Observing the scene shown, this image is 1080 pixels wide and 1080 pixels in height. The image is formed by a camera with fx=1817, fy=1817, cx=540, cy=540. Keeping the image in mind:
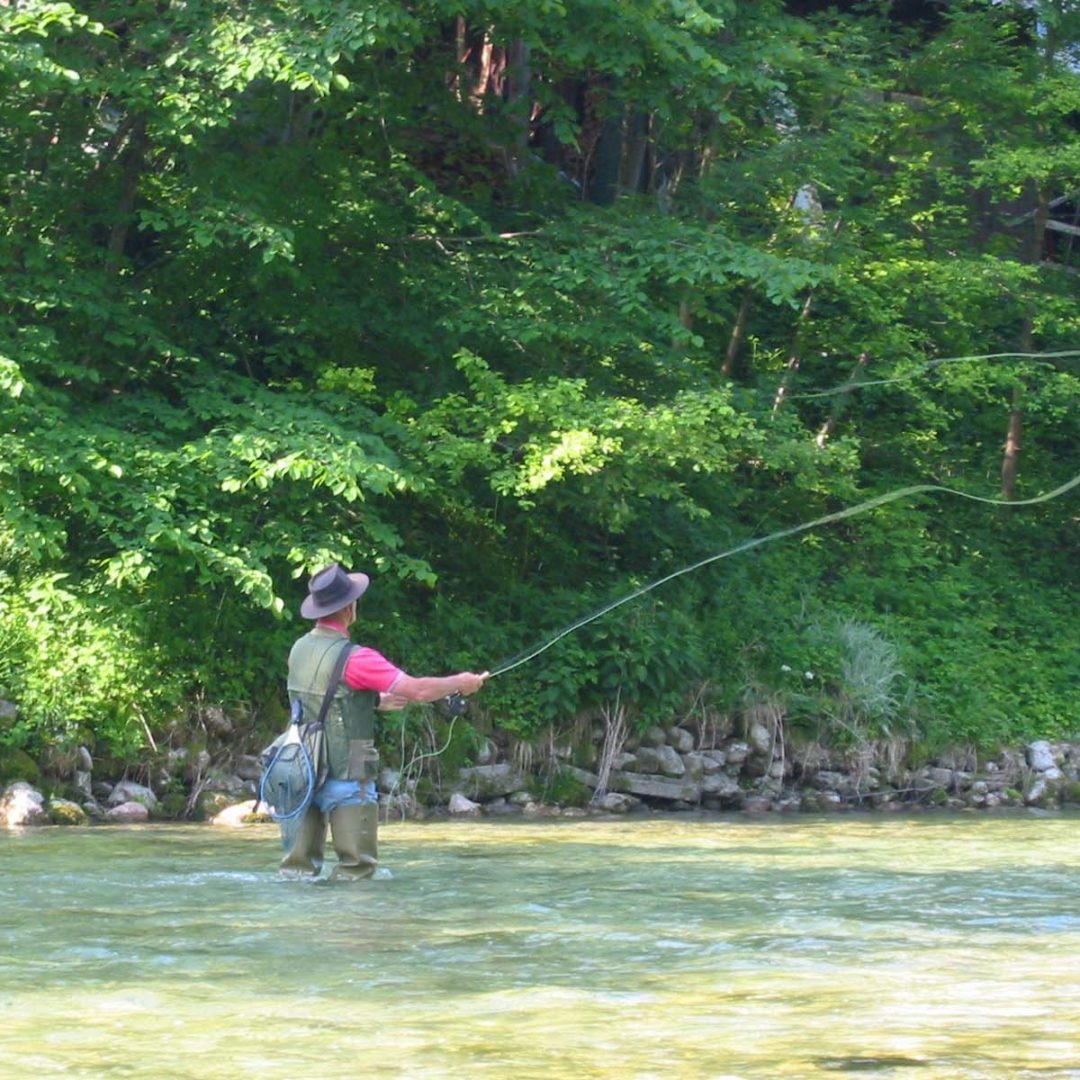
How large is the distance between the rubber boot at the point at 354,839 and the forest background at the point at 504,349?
3.59 m

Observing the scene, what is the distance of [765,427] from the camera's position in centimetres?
1588

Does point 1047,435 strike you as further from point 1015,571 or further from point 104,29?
point 104,29

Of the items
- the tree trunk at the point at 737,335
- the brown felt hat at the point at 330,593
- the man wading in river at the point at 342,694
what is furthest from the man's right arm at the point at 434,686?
the tree trunk at the point at 737,335

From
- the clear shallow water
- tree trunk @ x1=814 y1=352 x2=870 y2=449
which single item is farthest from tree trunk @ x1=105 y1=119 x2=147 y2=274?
tree trunk @ x1=814 y1=352 x2=870 y2=449

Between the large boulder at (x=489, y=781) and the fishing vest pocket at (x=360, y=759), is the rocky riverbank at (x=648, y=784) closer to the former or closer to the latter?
the large boulder at (x=489, y=781)

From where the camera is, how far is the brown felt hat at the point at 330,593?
8.75 m

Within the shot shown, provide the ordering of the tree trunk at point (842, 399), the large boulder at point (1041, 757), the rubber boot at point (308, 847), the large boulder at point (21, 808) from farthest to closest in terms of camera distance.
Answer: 1. the tree trunk at point (842, 399)
2. the large boulder at point (1041, 757)
3. the large boulder at point (21, 808)
4. the rubber boot at point (308, 847)

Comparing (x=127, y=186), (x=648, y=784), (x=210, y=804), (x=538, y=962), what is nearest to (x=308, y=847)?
(x=538, y=962)

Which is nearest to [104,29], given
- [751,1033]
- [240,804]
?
[240,804]

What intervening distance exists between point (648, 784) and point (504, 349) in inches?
146

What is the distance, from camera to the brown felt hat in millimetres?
8750

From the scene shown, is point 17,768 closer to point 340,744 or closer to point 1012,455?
point 340,744

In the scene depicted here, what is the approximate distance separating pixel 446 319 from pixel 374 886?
6.17m

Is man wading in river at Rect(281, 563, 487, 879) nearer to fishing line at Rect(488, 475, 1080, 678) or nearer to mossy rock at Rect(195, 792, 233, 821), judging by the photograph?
fishing line at Rect(488, 475, 1080, 678)
